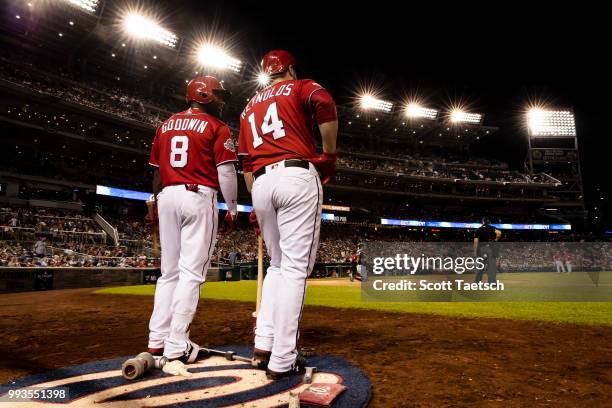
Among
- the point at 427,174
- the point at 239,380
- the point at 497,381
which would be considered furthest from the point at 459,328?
the point at 427,174

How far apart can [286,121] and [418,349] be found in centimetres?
253

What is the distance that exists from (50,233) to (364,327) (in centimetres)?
1915

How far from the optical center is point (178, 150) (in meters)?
3.31

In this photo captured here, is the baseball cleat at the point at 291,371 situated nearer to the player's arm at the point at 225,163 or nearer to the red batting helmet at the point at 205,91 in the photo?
the player's arm at the point at 225,163

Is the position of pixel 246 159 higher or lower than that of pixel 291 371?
higher

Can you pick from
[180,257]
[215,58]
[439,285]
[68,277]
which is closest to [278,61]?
[180,257]

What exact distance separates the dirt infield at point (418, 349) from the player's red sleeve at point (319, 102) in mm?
2023

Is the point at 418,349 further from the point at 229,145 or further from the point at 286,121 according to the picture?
the point at 229,145

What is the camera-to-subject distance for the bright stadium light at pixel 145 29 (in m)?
28.5

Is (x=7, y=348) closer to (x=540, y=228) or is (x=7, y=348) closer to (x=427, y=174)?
(x=427, y=174)

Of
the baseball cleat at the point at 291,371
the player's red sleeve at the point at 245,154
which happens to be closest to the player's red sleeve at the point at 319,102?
the player's red sleeve at the point at 245,154

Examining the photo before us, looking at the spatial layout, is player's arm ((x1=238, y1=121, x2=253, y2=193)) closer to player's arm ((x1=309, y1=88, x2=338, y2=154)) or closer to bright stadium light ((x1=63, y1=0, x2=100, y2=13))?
player's arm ((x1=309, y1=88, x2=338, y2=154))

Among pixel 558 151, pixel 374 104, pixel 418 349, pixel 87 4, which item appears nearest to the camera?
pixel 418 349

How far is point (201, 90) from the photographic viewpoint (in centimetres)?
357
